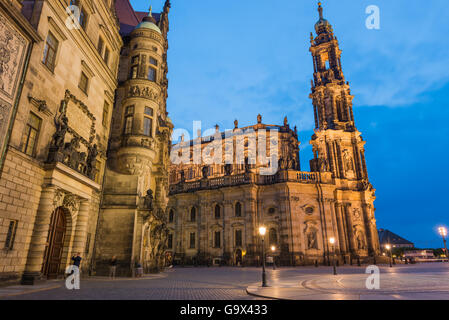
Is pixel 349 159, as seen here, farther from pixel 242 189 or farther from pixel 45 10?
pixel 45 10

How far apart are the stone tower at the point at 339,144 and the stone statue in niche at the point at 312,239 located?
5.01 metres

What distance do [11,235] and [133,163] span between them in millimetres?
10070

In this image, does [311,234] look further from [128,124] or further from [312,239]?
[128,124]

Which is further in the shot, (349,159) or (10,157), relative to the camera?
(349,159)

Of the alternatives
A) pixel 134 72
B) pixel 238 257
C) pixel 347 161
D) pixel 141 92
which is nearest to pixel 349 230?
pixel 347 161

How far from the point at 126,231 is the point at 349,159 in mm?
42258

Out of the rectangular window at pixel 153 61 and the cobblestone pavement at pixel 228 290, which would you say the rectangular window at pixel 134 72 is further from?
the cobblestone pavement at pixel 228 290

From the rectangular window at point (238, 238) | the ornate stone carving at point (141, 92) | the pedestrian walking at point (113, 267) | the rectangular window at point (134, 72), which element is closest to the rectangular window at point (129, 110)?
the ornate stone carving at point (141, 92)

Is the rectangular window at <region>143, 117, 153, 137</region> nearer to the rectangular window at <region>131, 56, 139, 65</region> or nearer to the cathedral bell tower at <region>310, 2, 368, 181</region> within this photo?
the rectangular window at <region>131, 56, 139, 65</region>

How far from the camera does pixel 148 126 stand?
23.4 metres

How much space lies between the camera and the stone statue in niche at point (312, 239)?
41750 mm

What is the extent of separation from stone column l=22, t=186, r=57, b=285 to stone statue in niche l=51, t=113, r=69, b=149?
2.27 meters
